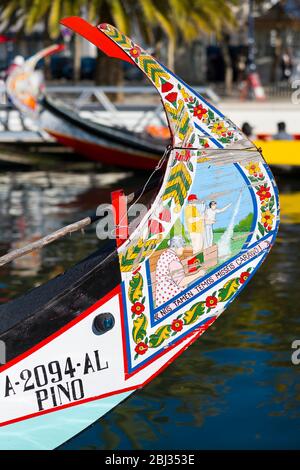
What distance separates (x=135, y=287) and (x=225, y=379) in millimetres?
3521

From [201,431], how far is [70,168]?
73.0ft

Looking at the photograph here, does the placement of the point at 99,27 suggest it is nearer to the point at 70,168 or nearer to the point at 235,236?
the point at 235,236

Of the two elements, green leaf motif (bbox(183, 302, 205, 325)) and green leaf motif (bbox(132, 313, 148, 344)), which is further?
green leaf motif (bbox(183, 302, 205, 325))

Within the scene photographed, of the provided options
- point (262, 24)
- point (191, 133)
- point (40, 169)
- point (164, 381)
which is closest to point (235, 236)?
point (191, 133)

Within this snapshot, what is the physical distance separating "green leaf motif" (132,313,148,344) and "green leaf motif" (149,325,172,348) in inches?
3.2

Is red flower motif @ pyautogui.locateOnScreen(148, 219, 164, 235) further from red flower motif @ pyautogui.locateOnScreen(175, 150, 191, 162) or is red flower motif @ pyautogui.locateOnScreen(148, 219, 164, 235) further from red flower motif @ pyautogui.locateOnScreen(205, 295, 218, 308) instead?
red flower motif @ pyautogui.locateOnScreen(205, 295, 218, 308)

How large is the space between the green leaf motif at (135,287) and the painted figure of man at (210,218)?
2.00ft

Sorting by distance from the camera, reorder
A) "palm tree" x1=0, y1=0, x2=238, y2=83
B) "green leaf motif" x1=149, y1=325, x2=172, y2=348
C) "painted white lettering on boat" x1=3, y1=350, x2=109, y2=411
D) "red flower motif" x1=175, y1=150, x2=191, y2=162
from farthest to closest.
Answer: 1. "palm tree" x1=0, y1=0, x2=238, y2=83
2. "green leaf motif" x1=149, y1=325, x2=172, y2=348
3. "red flower motif" x1=175, y1=150, x2=191, y2=162
4. "painted white lettering on boat" x1=3, y1=350, x2=109, y2=411

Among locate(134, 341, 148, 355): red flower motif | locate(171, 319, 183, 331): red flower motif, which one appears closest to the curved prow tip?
locate(171, 319, 183, 331): red flower motif

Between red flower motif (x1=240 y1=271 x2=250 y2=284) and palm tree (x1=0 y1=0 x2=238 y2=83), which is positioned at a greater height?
palm tree (x1=0 y1=0 x2=238 y2=83)

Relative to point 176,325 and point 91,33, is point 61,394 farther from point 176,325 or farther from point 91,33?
point 91,33

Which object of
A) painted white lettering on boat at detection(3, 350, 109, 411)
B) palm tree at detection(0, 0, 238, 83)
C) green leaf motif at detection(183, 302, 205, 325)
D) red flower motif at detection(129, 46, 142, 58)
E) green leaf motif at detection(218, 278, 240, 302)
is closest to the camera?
painted white lettering on boat at detection(3, 350, 109, 411)

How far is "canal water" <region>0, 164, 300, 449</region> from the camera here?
9875mm

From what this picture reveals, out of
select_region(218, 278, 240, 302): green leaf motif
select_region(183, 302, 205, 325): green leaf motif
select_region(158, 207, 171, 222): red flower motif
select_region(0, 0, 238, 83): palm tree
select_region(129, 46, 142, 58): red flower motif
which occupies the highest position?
select_region(0, 0, 238, 83): palm tree
